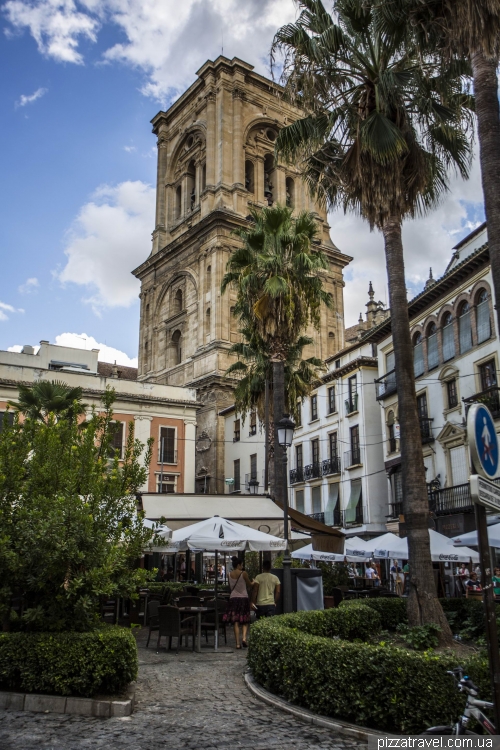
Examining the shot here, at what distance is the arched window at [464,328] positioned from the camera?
98.6 ft

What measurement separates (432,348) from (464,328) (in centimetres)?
306

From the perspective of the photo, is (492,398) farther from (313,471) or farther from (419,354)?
(313,471)

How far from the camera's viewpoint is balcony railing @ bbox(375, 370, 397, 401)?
36.9 m

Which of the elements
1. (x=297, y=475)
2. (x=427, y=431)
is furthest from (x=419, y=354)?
(x=297, y=475)

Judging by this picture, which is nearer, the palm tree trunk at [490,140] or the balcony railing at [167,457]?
the palm tree trunk at [490,140]

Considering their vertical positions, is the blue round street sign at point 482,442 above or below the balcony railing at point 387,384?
below

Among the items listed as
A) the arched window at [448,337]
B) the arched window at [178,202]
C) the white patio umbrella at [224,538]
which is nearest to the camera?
the white patio umbrella at [224,538]

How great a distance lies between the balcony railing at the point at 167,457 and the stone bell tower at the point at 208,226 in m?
8.94

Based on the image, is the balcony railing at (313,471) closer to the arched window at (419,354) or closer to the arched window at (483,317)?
the arched window at (419,354)

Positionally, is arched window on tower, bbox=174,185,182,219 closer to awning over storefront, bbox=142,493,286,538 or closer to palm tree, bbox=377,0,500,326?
awning over storefront, bbox=142,493,286,538

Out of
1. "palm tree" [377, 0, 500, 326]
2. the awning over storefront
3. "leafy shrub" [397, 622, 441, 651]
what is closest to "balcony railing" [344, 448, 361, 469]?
the awning over storefront

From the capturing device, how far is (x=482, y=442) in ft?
18.0

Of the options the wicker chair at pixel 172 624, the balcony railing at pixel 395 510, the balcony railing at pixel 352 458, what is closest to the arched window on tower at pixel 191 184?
the balcony railing at pixel 352 458

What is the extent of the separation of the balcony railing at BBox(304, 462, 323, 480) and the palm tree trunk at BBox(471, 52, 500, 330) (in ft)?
112
